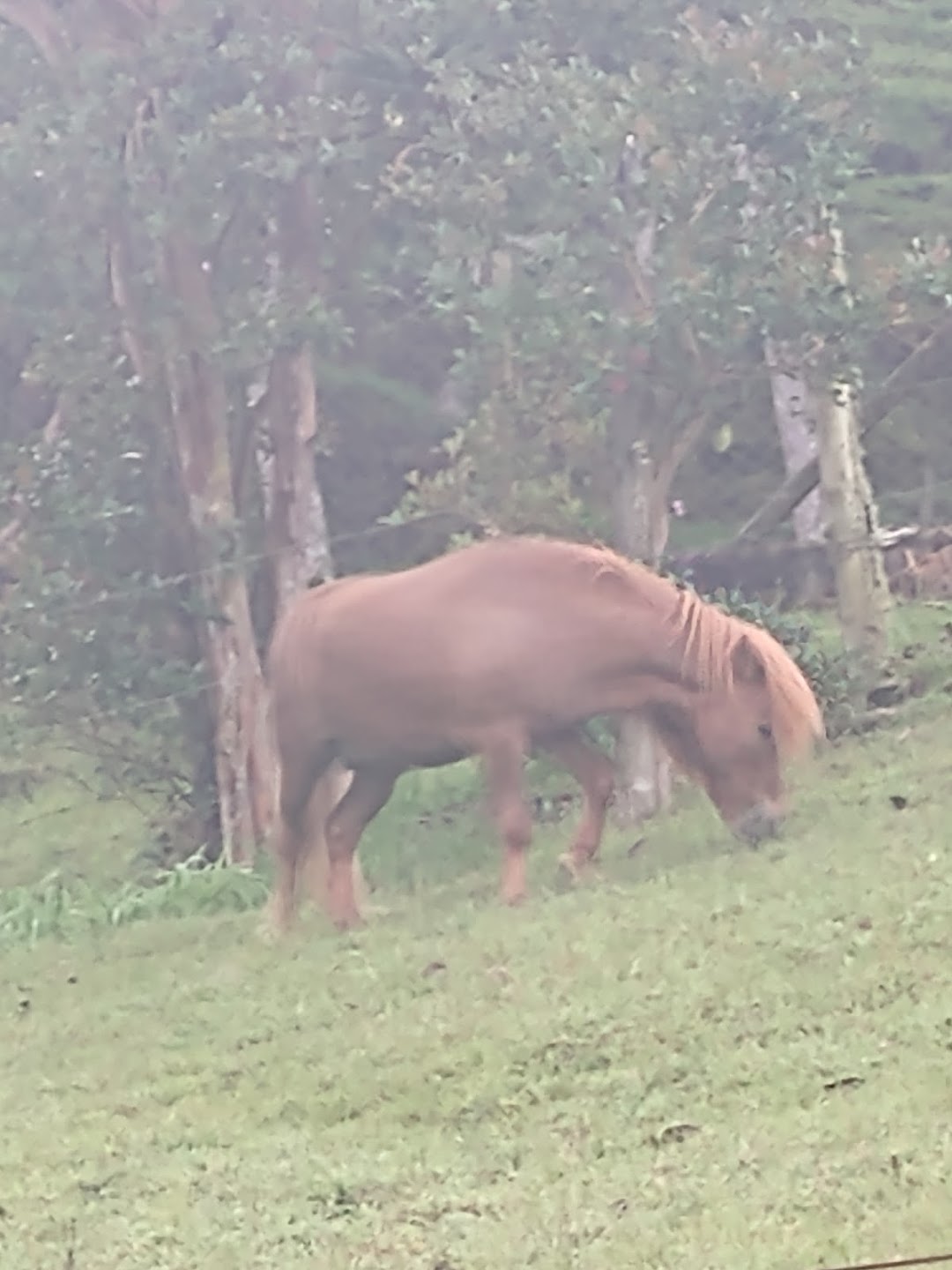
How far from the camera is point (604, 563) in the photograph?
905cm

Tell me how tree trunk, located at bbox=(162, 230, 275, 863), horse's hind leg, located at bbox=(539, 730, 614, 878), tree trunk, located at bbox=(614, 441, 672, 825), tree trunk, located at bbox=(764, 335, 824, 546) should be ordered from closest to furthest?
horse's hind leg, located at bbox=(539, 730, 614, 878) → tree trunk, located at bbox=(614, 441, 672, 825) → tree trunk, located at bbox=(162, 230, 275, 863) → tree trunk, located at bbox=(764, 335, 824, 546)

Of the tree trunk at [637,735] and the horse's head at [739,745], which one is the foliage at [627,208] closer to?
the tree trunk at [637,735]

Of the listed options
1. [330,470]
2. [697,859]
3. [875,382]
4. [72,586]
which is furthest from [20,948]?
[875,382]

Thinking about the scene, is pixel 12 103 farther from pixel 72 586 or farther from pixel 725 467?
pixel 725 467

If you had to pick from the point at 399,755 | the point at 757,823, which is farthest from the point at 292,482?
the point at 757,823

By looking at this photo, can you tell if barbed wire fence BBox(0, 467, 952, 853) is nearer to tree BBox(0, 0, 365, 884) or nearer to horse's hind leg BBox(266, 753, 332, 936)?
tree BBox(0, 0, 365, 884)

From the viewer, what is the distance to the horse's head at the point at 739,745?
8.99 metres

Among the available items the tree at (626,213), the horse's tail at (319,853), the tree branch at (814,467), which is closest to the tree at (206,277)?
the tree at (626,213)

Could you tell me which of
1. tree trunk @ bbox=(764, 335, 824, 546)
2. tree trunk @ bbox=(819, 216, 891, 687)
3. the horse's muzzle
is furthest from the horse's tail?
tree trunk @ bbox=(819, 216, 891, 687)

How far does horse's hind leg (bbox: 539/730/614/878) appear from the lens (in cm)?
914

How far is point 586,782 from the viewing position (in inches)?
364

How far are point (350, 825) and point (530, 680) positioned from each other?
3.65ft

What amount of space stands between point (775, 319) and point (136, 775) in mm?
4359

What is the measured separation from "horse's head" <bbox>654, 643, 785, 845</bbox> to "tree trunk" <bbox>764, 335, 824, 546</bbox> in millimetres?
3362
